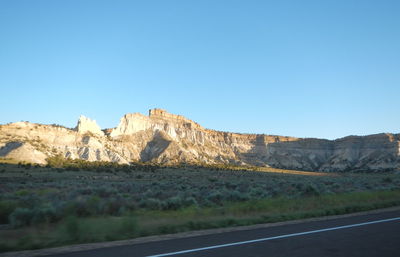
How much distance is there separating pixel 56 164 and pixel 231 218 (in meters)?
66.7

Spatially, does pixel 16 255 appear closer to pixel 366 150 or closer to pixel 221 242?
pixel 221 242

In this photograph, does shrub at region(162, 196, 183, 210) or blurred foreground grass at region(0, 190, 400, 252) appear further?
shrub at region(162, 196, 183, 210)

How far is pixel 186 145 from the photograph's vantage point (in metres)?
119

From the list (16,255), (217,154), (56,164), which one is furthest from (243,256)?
(217,154)

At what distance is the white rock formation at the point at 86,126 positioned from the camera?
98.4m

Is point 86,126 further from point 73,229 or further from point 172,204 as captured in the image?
point 73,229

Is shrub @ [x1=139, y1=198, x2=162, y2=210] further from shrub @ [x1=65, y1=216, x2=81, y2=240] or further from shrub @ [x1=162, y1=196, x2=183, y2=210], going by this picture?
shrub @ [x1=65, y1=216, x2=81, y2=240]

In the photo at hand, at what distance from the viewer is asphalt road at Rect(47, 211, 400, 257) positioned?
6.39 meters

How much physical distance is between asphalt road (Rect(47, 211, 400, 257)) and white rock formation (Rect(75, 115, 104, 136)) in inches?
3738

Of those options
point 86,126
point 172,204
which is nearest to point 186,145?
point 86,126

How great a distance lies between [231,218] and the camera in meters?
11.3

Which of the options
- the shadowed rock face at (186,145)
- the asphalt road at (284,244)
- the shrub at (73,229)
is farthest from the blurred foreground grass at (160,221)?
the shadowed rock face at (186,145)

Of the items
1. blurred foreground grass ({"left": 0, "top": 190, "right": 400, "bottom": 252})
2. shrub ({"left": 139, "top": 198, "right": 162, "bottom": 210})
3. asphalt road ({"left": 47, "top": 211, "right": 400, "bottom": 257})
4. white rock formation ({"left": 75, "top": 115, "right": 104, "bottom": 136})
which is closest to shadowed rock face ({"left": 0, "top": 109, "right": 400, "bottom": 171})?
white rock formation ({"left": 75, "top": 115, "right": 104, "bottom": 136})

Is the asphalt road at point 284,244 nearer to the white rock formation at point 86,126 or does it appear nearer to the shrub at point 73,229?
the shrub at point 73,229
